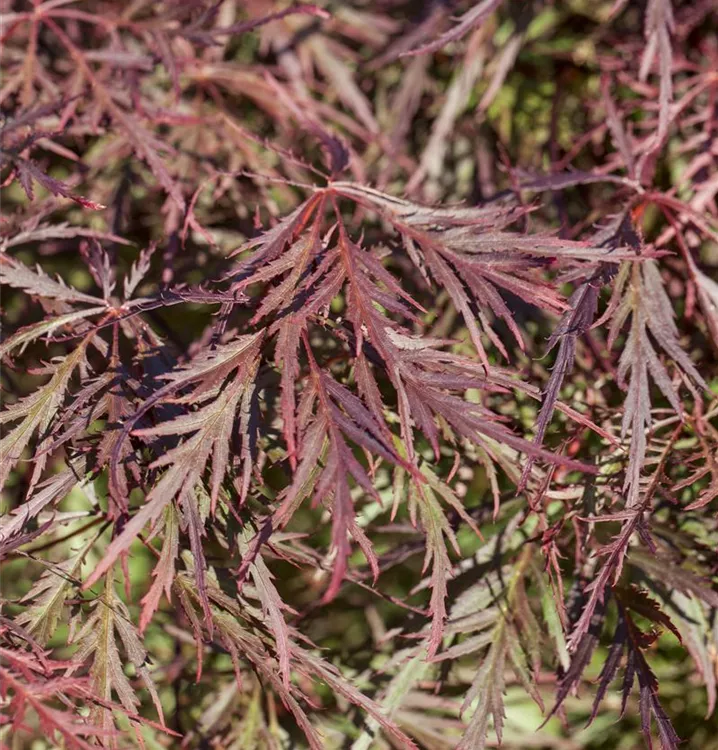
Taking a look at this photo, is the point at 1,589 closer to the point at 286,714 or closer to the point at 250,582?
the point at 286,714

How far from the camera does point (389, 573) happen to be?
1478mm

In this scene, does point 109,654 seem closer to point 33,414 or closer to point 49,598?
point 49,598

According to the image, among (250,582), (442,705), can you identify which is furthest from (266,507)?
(442,705)

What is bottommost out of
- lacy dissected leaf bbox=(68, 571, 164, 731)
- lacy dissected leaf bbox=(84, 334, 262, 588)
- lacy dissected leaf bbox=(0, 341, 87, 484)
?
lacy dissected leaf bbox=(68, 571, 164, 731)

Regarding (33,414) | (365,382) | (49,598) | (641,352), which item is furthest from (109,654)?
(641,352)

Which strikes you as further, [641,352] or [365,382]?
[641,352]

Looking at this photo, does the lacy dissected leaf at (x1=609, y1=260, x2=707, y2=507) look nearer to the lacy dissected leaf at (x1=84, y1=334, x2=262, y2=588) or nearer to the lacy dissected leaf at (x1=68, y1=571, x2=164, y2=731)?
the lacy dissected leaf at (x1=84, y1=334, x2=262, y2=588)

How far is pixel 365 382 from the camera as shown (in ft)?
2.64

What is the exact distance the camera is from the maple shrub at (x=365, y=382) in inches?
32.0

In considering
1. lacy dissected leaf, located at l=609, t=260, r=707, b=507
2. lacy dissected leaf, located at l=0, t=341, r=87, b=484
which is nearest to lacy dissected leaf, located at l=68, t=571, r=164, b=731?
lacy dissected leaf, located at l=0, t=341, r=87, b=484

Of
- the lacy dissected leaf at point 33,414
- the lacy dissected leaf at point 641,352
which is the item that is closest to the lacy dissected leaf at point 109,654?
the lacy dissected leaf at point 33,414

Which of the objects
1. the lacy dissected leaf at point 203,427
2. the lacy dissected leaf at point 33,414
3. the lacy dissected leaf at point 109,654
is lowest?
the lacy dissected leaf at point 109,654

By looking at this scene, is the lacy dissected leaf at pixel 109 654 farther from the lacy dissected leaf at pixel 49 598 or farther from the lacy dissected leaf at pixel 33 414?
the lacy dissected leaf at pixel 33 414

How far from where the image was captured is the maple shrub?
32.0 inches
